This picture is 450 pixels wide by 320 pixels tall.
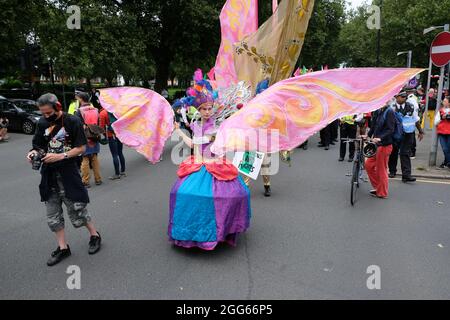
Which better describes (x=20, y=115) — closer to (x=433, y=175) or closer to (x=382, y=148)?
(x=382, y=148)

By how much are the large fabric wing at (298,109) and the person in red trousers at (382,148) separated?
10.5 ft

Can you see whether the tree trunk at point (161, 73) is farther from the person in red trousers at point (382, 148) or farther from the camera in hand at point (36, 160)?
the camera in hand at point (36, 160)

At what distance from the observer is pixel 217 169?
4043 millimetres

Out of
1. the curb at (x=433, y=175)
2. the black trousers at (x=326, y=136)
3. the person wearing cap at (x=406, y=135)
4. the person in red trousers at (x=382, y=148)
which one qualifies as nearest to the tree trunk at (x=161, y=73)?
the black trousers at (x=326, y=136)

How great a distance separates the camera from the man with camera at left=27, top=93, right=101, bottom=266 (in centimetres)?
379

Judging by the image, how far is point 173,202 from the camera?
4.06 m

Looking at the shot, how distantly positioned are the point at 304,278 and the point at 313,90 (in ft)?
5.90

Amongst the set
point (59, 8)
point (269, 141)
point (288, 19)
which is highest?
point (59, 8)

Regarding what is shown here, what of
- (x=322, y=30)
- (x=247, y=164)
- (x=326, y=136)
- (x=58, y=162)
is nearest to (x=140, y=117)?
(x=58, y=162)

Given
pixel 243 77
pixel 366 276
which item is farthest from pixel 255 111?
pixel 366 276

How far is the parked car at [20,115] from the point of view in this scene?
1462 centimetres

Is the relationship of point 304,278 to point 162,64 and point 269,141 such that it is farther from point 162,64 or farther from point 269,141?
point 162,64

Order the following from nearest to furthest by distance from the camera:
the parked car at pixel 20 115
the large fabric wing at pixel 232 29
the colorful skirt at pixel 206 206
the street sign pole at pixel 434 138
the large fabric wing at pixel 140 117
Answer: the colorful skirt at pixel 206 206, the large fabric wing at pixel 140 117, the large fabric wing at pixel 232 29, the street sign pole at pixel 434 138, the parked car at pixel 20 115

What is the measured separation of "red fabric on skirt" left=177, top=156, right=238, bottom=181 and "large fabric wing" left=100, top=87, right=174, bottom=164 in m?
0.49
